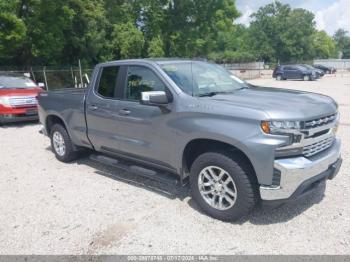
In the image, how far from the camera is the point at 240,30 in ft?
267

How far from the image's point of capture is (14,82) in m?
11.5

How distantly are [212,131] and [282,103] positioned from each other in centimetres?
84

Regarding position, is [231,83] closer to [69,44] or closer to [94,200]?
[94,200]

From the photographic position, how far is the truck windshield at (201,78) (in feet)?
14.6

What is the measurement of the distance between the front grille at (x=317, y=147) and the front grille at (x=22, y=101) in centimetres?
904

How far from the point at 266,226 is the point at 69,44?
83.2 ft

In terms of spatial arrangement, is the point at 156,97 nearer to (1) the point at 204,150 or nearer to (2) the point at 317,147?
(1) the point at 204,150

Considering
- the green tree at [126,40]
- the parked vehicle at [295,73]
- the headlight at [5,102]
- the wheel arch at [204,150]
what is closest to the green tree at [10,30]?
the headlight at [5,102]

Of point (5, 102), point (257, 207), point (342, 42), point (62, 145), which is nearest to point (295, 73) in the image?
point (5, 102)

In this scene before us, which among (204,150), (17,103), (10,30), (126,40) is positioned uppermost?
(10,30)

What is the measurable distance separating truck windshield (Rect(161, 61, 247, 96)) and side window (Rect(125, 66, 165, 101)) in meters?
0.19

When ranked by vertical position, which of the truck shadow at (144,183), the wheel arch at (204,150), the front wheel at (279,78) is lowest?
the front wheel at (279,78)

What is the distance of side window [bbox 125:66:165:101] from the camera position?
4.63 m

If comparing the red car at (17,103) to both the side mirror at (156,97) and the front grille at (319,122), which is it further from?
the front grille at (319,122)
